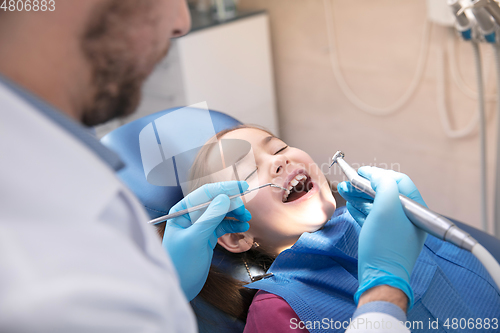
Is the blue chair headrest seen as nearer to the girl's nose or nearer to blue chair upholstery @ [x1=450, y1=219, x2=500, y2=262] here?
the girl's nose

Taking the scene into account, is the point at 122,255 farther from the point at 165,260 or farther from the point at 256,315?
the point at 256,315

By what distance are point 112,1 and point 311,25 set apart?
1.67 metres

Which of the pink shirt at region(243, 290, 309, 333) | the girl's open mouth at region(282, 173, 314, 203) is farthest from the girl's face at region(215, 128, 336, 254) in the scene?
the pink shirt at region(243, 290, 309, 333)

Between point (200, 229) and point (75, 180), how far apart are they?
50 cm

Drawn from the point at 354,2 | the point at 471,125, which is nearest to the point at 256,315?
the point at 471,125

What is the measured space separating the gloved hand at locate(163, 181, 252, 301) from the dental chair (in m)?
0.09

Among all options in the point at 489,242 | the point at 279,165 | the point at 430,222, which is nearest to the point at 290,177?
the point at 279,165

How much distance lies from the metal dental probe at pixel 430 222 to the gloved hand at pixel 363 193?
6cm

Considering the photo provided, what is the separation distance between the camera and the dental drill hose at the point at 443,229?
0.62 m

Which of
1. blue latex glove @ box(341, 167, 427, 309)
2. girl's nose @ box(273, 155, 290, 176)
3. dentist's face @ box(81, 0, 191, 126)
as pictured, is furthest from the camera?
girl's nose @ box(273, 155, 290, 176)

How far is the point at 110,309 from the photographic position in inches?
16.8

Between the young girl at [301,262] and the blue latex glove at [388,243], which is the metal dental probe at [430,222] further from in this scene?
the young girl at [301,262]

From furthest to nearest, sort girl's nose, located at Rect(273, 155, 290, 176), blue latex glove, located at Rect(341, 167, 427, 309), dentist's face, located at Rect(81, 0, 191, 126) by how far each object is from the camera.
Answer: girl's nose, located at Rect(273, 155, 290, 176)
blue latex glove, located at Rect(341, 167, 427, 309)
dentist's face, located at Rect(81, 0, 191, 126)

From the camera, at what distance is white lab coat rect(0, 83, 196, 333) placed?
388 millimetres
